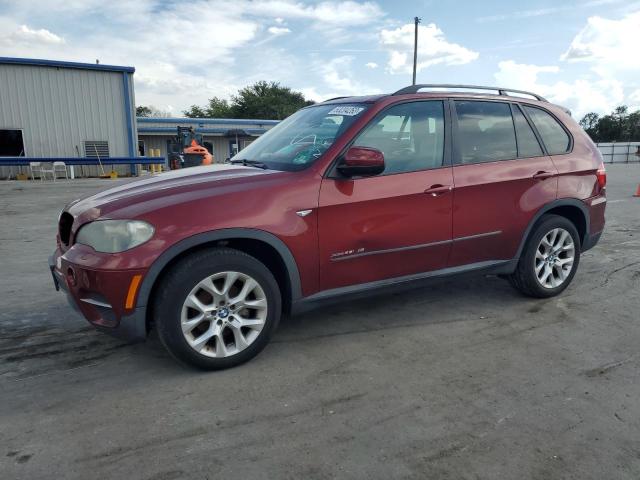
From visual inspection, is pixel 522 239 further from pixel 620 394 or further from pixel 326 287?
pixel 326 287

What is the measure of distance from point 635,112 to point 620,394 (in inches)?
3149

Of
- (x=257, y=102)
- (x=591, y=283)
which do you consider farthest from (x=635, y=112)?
(x=591, y=283)

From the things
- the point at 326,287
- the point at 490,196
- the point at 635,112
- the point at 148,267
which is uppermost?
the point at 635,112

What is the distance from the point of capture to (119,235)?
282 centimetres

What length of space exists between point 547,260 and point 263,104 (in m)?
54.6

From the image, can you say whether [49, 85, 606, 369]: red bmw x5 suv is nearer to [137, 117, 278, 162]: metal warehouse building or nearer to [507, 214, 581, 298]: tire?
[507, 214, 581, 298]: tire

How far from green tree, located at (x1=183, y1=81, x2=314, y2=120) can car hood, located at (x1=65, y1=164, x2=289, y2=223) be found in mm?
51454

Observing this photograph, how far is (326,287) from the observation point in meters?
3.35

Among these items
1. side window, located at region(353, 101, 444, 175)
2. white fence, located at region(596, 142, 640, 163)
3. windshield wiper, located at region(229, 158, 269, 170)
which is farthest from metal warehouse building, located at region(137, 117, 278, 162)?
side window, located at region(353, 101, 444, 175)

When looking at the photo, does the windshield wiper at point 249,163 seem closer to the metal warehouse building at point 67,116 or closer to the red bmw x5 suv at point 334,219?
the red bmw x5 suv at point 334,219

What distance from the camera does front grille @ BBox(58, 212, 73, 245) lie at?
3.23 meters

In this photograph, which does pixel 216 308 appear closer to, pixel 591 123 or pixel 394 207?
pixel 394 207

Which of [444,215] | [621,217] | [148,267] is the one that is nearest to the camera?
[148,267]

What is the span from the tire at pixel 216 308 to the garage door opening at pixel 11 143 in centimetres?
2157
